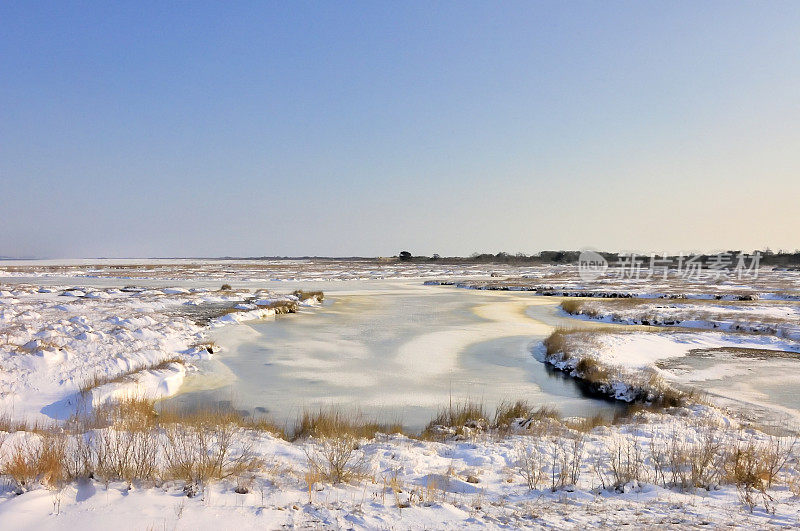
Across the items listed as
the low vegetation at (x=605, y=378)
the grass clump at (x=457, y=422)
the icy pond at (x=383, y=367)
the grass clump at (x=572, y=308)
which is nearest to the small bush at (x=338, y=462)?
the grass clump at (x=457, y=422)

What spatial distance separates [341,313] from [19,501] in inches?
1046

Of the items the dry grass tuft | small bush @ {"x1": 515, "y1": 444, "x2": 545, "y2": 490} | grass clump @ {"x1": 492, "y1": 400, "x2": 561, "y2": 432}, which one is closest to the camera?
the dry grass tuft

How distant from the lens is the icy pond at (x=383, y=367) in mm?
12359

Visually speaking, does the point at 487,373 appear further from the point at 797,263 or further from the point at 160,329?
the point at 797,263

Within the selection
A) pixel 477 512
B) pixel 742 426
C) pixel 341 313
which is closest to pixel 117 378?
pixel 477 512

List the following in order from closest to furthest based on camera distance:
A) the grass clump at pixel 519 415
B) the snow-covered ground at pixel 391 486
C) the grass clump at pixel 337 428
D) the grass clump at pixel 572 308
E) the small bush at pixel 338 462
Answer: the snow-covered ground at pixel 391 486 < the small bush at pixel 338 462 < the grass clump at pixel 337 428 < the grass clump at pixel 519 415 < the grass clump at pixel 572 308

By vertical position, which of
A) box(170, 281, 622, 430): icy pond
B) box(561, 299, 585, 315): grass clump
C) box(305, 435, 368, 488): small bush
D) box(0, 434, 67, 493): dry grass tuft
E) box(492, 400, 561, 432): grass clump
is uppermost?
box(0, 434, 67, 493): dry grass tuft

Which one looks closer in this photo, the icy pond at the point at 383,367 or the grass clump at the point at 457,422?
the grass clump at the point at 457,422

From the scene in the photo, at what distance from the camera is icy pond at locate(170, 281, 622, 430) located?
12359mm

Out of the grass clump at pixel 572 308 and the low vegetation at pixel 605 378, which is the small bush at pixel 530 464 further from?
the grass clump at pixel 572 308

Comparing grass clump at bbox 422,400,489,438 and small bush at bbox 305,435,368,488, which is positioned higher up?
small bush at bbox 305,435,368,488

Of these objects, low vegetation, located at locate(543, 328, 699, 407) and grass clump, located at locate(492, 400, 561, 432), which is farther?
low vegetation, located at locate(543, 328, 699, 407)

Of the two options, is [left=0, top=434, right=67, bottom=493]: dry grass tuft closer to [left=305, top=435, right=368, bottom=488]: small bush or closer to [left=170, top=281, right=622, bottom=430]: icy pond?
[left=305, top=435, right=368, bottom=488]: small bush

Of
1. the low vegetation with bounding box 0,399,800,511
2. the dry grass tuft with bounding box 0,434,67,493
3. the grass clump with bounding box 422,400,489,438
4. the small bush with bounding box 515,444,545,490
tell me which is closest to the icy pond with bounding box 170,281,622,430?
the grass clump with bounding box 422,400,489,438
